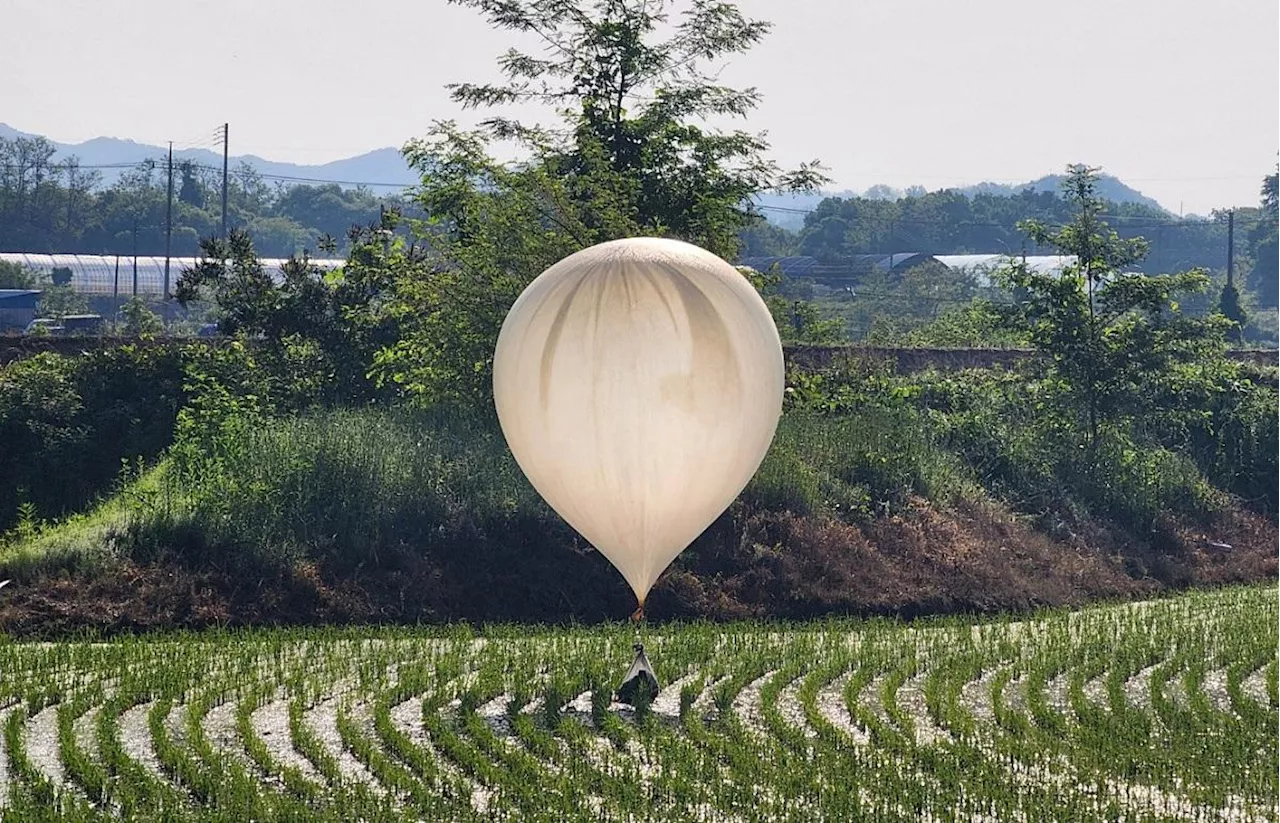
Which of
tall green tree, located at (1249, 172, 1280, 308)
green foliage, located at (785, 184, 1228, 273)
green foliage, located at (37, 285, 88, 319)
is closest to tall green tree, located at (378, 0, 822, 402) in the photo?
green foliage, located at (37, 285, 88, 319)

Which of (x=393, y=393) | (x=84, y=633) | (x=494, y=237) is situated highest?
(x=494, y=237)

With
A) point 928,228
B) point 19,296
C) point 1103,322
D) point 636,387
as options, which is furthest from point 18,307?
point 928,228

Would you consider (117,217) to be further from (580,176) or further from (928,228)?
(580,176)

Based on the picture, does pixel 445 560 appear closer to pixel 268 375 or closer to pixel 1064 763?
pixel 268 375

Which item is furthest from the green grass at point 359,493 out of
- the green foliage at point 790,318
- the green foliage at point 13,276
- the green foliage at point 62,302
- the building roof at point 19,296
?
the green foliage at point 13,276

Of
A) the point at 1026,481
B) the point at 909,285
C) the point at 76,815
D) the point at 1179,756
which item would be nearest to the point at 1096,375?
the point at 1026,481

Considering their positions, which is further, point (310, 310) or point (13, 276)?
point (13, 276)
